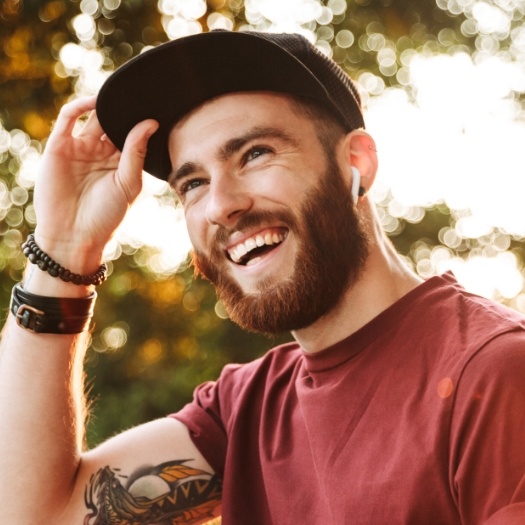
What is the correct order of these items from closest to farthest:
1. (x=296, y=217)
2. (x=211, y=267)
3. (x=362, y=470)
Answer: (x=362, y=470), (x=296, y=217), (x=211, y=267)

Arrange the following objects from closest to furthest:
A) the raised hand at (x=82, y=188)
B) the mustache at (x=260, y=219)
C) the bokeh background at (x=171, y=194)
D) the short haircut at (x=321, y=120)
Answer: the mustache at (x=260, y=219)
the short haircut at (x=321, y=120)
the raised hand at (x=82, y=188)
the bokeh background at (x=171, y=194)

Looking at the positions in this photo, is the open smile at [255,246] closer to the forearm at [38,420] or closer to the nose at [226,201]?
the nose at [226,201]

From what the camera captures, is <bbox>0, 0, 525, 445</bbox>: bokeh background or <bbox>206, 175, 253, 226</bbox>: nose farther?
<bbox>0, 0, 525, 445</bbox>: bokeh background

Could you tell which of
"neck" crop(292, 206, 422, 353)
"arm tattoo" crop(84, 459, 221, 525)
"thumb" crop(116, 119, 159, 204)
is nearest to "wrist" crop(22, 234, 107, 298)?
"thumb" crop(116, 119, 159, 204)

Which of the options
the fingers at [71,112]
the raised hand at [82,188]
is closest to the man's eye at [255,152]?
the raised hand at [82,188]

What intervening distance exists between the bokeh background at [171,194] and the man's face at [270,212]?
748 centimetres

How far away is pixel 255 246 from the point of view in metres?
2.61

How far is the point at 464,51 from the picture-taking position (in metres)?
13.9

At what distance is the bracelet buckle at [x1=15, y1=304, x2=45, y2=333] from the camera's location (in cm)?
275

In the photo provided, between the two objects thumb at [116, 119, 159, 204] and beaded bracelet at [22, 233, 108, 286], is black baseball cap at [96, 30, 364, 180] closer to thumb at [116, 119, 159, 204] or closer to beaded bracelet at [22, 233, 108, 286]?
thumb at [116, 119, 159, 204]

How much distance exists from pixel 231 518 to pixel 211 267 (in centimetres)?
87

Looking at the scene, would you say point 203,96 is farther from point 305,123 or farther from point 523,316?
point 523,316

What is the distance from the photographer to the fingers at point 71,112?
2896 millimetres

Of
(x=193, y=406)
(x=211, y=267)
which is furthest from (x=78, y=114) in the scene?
(x=193, y=406)
